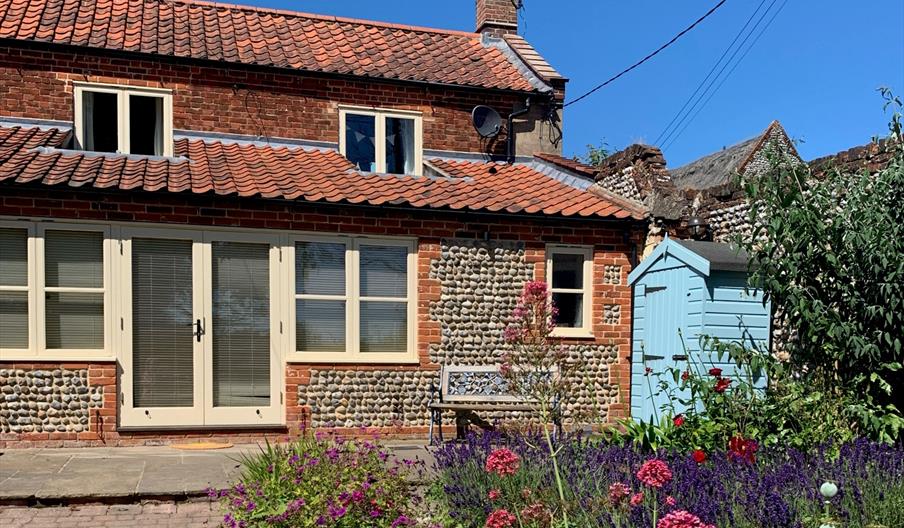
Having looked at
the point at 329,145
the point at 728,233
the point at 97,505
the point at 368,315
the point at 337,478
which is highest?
the point at 329,145

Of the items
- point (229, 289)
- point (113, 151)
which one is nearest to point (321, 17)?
point (113, 151)

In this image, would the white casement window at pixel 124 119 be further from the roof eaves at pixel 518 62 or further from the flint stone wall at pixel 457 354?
the roof eaves at pixel 518 62

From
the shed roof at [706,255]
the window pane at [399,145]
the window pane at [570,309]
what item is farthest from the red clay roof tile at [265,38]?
the shed roof at [706,255]

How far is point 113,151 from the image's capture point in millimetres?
10297

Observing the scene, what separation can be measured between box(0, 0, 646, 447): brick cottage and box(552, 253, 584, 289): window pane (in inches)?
1.1

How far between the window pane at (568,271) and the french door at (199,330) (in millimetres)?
3802

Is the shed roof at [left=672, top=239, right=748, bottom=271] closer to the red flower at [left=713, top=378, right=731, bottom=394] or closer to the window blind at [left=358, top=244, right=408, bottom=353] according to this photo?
the red flower at [left=713, top=378, right=731, bottom=394]

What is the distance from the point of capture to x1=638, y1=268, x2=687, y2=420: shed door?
759 centimetres

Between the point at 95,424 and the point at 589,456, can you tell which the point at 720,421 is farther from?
the point at 95,424

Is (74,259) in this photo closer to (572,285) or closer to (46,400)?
(46,400)

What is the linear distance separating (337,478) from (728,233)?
625cm

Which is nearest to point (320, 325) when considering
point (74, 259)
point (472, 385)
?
point (472, 385)

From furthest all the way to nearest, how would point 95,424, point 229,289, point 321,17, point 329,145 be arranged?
1. point 321,17
2. point 329,145
3. point 229,289
4. point 95,424

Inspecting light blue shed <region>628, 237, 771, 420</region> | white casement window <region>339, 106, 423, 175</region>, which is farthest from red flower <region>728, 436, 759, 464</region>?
white casement window <region>339, 106, 423, 175</region>
